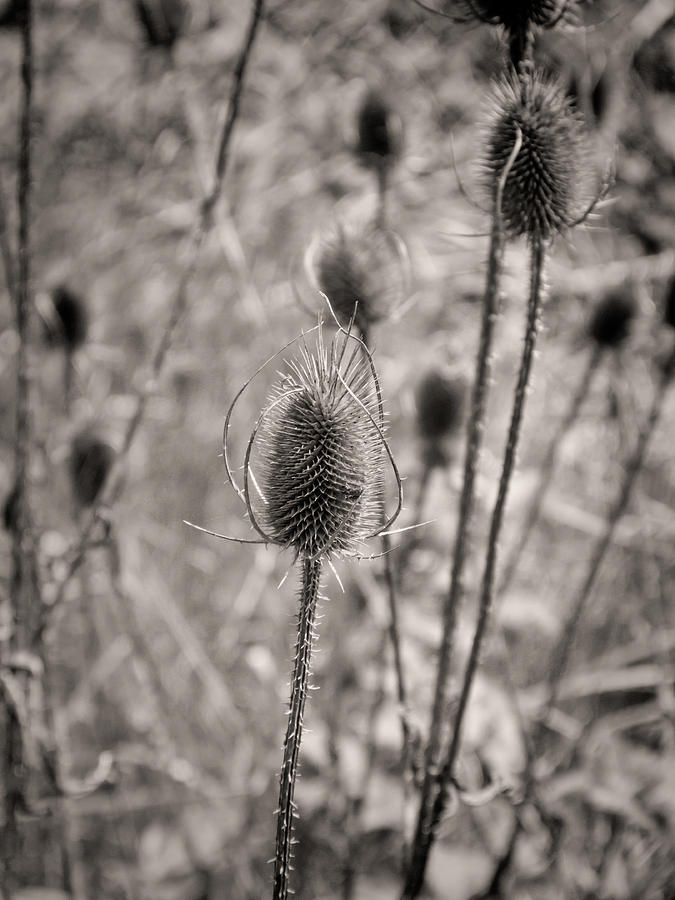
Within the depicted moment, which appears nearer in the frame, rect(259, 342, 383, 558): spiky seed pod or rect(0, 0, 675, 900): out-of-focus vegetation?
rect(259, 342, 383, 558): spiky seed pod

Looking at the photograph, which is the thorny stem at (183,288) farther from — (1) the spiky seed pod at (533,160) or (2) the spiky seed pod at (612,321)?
(2) the spiky seed pod at (612,321)

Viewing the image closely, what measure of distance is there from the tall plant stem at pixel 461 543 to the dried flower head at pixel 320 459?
148 mm

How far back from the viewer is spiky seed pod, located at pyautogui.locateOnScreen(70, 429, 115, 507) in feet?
5.79

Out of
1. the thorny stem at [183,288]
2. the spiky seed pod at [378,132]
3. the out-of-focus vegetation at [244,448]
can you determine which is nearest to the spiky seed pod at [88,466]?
the out-of-focus vegetation at [244,448]

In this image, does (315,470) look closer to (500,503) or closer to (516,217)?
(500,503)

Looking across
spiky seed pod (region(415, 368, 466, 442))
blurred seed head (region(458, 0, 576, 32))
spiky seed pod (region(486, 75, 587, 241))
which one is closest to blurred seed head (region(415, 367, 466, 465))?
spiky seed pod (region(415, 368, 466, 442))

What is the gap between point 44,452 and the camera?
159 cm

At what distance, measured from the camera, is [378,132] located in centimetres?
186

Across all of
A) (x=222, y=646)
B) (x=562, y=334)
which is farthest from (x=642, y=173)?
(x=222, y=646)

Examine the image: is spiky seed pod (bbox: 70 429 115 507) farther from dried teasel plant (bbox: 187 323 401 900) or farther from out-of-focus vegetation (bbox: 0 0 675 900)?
dried teasel plant (bbox: 187 323 401 900)

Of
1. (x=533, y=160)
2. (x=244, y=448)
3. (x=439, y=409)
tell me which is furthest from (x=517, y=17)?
(x=244, y=448)

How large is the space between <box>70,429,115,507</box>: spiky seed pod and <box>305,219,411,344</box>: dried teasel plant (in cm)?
86

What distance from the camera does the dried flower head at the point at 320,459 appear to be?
75cm

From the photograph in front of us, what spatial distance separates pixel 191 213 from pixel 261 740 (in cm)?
196
